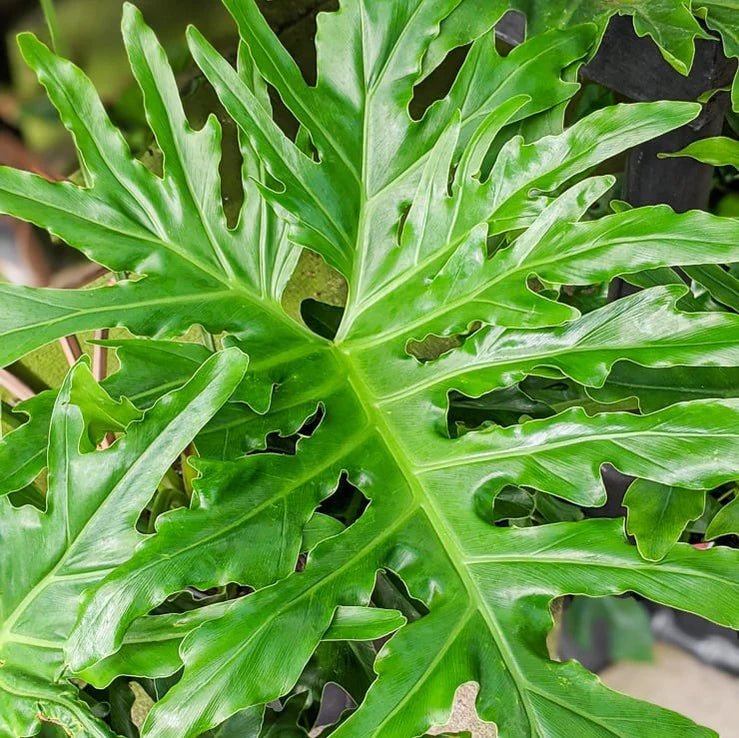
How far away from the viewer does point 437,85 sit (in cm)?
201

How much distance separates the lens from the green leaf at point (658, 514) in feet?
2.09

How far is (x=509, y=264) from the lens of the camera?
27.3 inches

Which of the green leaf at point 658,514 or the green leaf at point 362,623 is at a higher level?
the green leaf at point 362,623

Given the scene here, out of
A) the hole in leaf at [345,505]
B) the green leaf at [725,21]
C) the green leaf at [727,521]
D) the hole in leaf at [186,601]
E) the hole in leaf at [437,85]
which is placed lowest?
the green leaf at [727,521]

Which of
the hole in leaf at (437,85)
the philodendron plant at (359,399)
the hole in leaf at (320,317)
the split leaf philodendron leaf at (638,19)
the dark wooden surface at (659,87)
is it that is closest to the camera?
the philodendron plant at (359,399)

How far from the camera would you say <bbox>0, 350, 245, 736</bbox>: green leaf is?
2.05 feet

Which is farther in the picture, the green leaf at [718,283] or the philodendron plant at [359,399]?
the green leaf at [718,283]

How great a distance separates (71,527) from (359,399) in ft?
0.92

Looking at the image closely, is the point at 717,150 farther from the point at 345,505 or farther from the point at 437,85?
the point at 437,85

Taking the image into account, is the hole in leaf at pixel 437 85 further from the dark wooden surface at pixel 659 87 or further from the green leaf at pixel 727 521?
the green leaf at pixel 727 521

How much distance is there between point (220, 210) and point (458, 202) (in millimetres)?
233

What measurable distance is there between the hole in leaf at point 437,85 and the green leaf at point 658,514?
4.69 feet

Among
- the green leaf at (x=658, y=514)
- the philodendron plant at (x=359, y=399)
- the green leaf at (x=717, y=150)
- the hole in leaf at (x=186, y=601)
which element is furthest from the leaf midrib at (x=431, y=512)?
the green leaf at (x=717, y=150)

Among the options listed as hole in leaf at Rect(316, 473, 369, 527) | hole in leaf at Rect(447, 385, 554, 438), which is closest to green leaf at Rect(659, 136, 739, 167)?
hole in leaf at Rect(447, 385, 554, 438)
